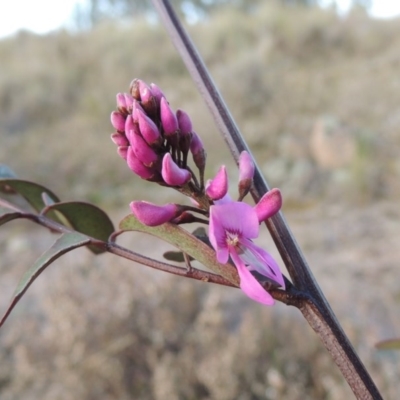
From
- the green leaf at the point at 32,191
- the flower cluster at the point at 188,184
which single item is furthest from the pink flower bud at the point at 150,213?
the green leaf at the point at 32,191

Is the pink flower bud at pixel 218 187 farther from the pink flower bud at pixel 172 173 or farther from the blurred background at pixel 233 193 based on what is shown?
the blurred background at pixel 233 193

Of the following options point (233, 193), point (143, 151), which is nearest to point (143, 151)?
point (143, 151)

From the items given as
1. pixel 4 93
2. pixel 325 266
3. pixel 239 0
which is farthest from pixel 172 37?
pixel 239 0

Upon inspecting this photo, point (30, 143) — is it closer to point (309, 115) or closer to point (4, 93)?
point (4, 93)

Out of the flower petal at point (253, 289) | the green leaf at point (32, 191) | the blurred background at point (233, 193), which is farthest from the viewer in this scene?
the blurred background at point (233, 193)

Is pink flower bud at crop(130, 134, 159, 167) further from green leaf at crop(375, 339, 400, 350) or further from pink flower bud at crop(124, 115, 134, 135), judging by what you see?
green leaf at crop(375, 339, 400, 350)

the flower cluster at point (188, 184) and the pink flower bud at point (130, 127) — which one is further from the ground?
the pink flower bud at point (130, 127)

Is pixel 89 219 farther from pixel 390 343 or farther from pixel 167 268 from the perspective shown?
pixel 390 343
